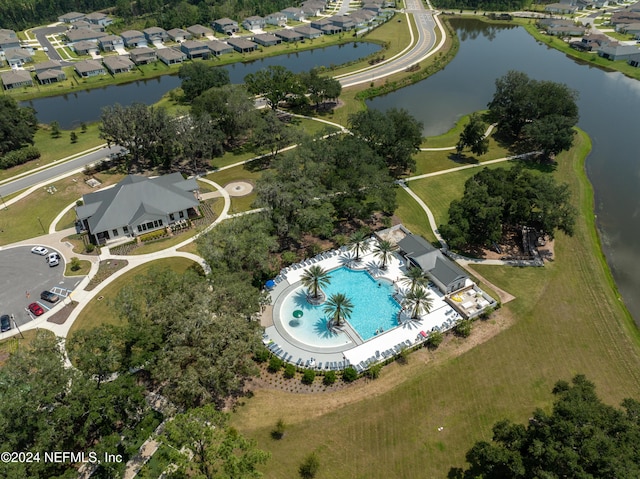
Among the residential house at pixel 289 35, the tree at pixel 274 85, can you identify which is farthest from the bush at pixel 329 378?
the residential house at pixel 289 35

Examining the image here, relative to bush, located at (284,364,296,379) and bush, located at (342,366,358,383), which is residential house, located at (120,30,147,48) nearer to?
bush, located at (284,364,296,379)

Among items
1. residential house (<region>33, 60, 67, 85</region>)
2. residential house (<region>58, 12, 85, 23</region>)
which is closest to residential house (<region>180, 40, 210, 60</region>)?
residential house (<region>33, 60, 67, 85</region>)

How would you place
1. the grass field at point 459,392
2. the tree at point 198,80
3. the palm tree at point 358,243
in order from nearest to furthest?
the grass field at point 459,392
the palm tree at point 358,243
the tree at point 198,80

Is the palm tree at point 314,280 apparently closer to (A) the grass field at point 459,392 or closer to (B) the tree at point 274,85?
(A) the grass field at point 459,392

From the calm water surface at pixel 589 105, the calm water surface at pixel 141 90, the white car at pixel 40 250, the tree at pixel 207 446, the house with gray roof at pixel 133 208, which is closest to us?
the tree at pixel 207 446

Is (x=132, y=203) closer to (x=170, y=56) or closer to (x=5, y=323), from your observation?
(x=5, y=323)

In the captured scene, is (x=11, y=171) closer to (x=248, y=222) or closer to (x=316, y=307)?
(x=248, y=222)

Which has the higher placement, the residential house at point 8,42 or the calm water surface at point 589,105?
the residential house at point 8,42
